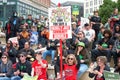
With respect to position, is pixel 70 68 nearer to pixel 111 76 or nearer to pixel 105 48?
pixel 111 76

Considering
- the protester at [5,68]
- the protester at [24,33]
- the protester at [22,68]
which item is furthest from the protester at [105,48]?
the protester at [24,33]

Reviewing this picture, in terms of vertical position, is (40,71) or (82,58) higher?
(82,58)

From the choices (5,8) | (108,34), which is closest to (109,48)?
(108,34)

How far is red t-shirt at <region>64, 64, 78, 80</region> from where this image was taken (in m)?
9.77

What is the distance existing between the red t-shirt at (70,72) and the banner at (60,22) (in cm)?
82

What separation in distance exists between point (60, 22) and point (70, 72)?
132 cm

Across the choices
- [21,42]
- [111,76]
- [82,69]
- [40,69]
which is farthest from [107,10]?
[111,76]

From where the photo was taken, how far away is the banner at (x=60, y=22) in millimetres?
9406

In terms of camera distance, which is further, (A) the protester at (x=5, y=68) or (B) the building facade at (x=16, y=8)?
(B) the building facade at (x=16, y=8)

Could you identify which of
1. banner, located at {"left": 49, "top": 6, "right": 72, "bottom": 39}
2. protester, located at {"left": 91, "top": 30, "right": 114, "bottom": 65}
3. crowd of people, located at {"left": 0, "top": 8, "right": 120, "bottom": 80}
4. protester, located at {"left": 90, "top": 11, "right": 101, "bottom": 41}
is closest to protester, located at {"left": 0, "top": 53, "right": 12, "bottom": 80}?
crowd of people, located at {"left": 0, "top": 8, "right": 120, "bottom": 80}

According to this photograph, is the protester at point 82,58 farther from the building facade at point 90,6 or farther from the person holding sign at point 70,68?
the building facade at point 90,6

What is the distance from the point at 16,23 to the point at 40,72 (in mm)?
6857

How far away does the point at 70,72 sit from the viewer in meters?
9.84

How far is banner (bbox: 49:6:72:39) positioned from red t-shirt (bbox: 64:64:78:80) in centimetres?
82
